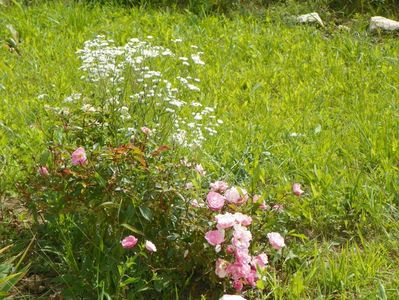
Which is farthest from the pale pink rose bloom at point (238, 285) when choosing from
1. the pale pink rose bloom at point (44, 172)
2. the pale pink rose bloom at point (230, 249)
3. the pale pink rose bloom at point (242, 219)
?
the pale pink rose bloom at point (44, 172)

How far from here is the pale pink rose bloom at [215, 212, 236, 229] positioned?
2.65m

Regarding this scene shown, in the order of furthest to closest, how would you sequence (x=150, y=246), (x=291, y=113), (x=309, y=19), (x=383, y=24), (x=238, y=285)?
(x=309, y=19) → (x=383, y=24) → (x=291, y=113) → (x=238, y=285) → (x=150, y=246)

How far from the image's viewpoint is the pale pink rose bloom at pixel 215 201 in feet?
9.04

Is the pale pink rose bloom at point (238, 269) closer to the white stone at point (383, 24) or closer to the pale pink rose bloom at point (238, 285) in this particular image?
the pale pink rose bloom at point (238, 285)

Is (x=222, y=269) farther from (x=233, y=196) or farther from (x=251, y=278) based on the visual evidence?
(x=233, y=196)

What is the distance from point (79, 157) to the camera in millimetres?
2766

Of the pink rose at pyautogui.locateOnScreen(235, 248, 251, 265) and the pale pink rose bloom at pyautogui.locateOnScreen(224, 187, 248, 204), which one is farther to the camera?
the pale pink rose bloom at pyautogui.locateOnScreen(224, 187, 248, 204)

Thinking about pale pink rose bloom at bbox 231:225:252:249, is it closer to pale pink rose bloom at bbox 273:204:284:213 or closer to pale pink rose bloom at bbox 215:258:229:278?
pale pink rose bloom at bbox 215:258:229:278

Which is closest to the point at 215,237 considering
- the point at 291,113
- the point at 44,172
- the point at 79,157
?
the point at 79,157

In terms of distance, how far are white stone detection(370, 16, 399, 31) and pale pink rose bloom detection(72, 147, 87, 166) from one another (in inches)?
161

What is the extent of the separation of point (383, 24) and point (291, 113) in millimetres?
2028

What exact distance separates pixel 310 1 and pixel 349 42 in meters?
1.00

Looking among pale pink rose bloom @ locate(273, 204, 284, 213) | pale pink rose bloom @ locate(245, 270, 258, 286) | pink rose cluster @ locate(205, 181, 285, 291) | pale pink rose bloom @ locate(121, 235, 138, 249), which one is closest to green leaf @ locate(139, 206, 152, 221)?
pale pink rose bloom @ locate(121, 235, 138, 249)

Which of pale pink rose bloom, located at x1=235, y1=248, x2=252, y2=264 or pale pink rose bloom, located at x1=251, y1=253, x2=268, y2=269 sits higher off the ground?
pale pink rose bloom, located at x1=235, y1=248, x2=252, y2=264
